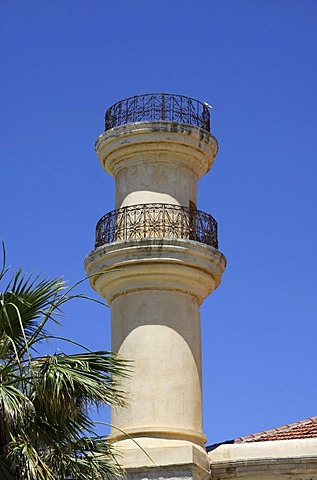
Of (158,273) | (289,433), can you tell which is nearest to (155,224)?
(158,273)

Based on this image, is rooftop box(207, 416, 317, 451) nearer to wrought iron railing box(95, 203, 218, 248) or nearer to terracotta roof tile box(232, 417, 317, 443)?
terracotta roof tile box(232, 417, 317, 443)

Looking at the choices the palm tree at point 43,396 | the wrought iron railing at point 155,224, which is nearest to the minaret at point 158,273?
the wrought iron railing at point 155,224

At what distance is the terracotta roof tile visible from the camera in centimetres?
2036

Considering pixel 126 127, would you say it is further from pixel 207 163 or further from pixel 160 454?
pixel 160 454

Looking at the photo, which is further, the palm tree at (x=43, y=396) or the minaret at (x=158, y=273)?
the minaret at (x=158, y=273)

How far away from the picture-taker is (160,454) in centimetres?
1844

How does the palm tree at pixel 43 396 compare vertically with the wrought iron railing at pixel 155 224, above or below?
below

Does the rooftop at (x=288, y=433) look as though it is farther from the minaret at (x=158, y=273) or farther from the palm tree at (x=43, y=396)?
the palm tree at (x=43, y=396)

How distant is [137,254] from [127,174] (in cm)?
211

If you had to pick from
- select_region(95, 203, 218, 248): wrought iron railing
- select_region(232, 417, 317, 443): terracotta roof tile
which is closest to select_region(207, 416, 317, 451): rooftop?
select_region(232, 417, 317, 443): terracotta roof tile

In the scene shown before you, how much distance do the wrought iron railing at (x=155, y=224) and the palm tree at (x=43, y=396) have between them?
674 cm

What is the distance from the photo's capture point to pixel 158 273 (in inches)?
782

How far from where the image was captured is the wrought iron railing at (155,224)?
20375 millimetres

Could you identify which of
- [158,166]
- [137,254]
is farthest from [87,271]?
[158,166]
